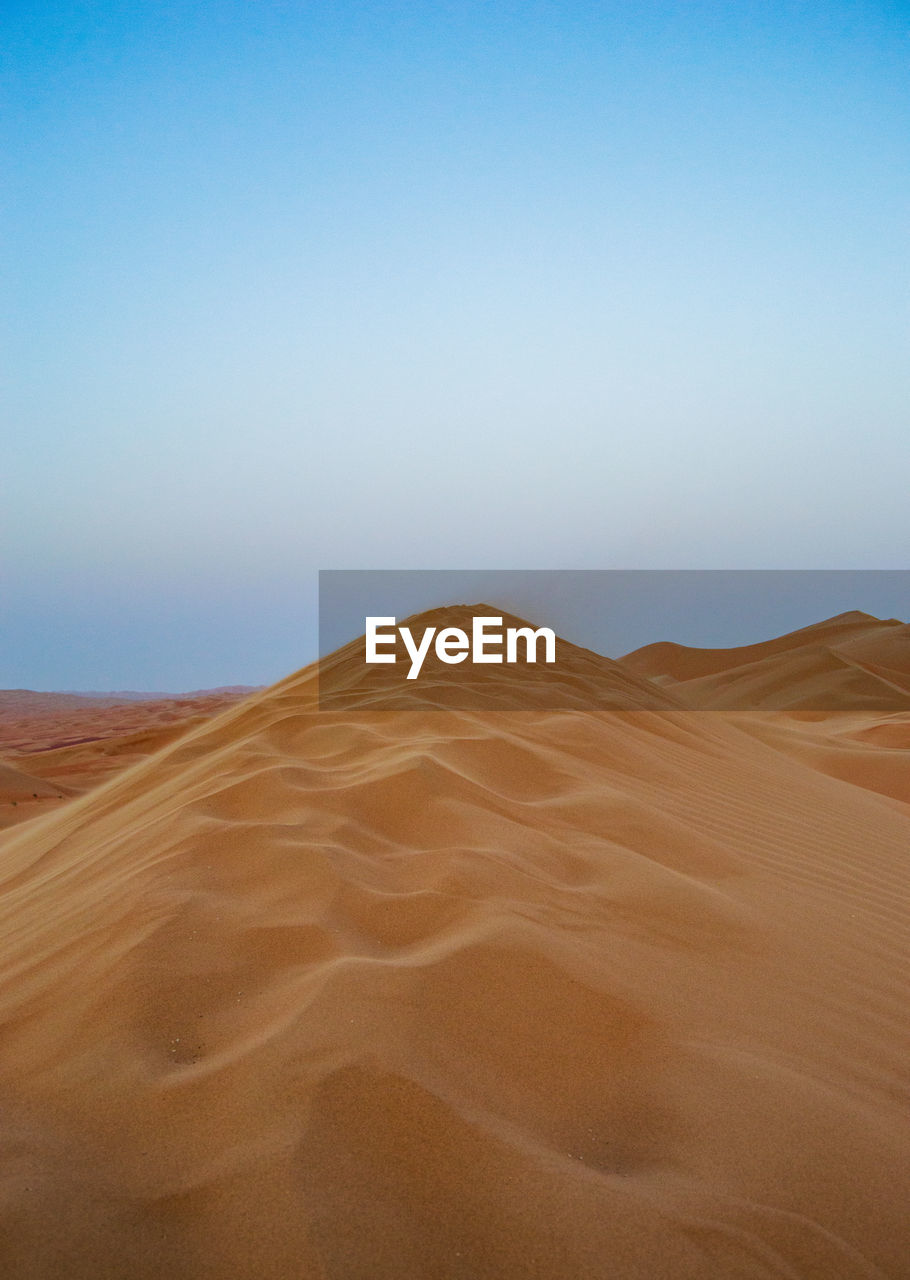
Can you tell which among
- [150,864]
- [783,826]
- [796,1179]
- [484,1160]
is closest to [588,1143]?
[484,1160]

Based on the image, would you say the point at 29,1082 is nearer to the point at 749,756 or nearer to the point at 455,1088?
the point at 455,1088

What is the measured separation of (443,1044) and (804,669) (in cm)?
2067

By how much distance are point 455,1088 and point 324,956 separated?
58 centimetres

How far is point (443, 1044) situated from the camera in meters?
1.72

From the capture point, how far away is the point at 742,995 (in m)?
2.11

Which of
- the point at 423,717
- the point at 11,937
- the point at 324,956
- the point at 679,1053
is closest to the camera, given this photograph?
the point at 679,1053

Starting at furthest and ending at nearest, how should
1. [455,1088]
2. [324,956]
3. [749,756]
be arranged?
[749,756] → [324,956] → [455,1088]

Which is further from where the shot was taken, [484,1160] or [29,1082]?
[29,1082]

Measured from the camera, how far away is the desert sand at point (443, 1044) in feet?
4.23

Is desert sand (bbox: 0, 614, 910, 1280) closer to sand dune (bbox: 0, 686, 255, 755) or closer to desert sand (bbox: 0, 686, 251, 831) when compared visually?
desert sand (bbox: 0, 686, 251, 831)

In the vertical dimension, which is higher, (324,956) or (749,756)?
(324,956)

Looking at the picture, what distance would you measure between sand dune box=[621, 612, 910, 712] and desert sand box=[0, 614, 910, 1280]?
9.37 metres

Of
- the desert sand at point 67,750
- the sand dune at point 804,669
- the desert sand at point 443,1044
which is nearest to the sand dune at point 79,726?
the desert sand at point 67,750

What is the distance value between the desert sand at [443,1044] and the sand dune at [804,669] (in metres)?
9.37
